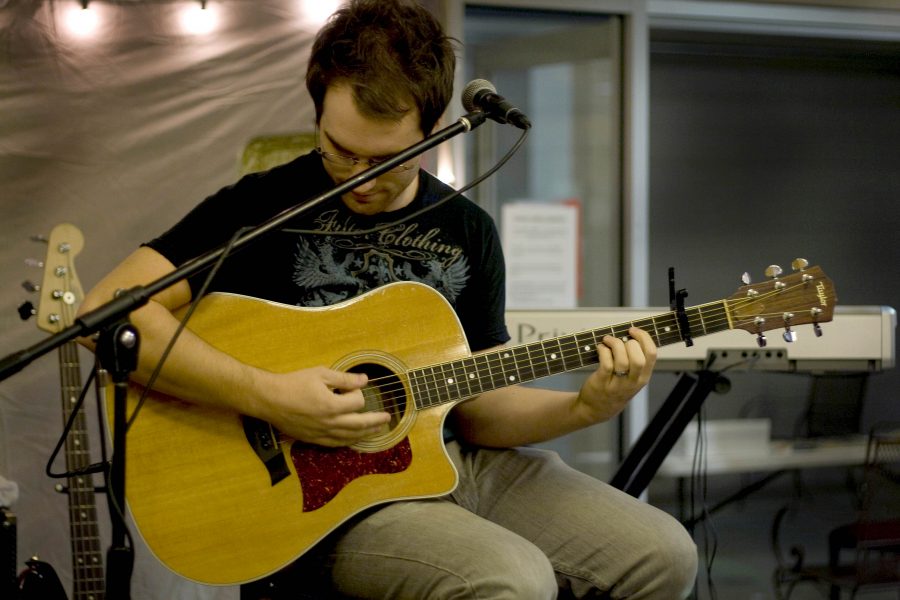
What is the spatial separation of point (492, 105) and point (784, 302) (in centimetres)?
63

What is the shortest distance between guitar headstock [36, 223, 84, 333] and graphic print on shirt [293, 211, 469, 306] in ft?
2.60

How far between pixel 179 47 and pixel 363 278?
1.76 metres

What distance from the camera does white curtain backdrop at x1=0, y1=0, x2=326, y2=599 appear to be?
10.4 feet

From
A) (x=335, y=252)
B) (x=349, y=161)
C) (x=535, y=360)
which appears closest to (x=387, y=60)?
(x=349, y=161)

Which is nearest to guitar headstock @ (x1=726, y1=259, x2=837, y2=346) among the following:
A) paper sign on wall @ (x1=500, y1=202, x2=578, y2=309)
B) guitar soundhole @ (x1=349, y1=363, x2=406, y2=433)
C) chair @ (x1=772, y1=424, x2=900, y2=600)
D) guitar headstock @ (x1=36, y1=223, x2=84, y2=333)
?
guitar soundhole @ (x1=349, y1=363, x2=406, y2=433)

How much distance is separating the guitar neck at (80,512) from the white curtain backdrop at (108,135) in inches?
24.5

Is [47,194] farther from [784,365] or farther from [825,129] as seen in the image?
[825,129]

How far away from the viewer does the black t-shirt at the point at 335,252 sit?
6.30ft

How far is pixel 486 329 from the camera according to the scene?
79.0 inches

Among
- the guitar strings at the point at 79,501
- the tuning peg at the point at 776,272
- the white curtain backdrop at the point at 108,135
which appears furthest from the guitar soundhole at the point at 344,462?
the white curtain backdrop at the point at 108,135

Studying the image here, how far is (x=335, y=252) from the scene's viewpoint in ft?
6.38

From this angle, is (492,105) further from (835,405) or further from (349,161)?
(835,405)

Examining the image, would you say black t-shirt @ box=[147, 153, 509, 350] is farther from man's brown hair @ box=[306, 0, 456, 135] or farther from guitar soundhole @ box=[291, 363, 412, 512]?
guitar soundhole @ box=[291, 363, 412, 512]

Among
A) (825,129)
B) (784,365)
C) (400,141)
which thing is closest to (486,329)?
(400,141)
